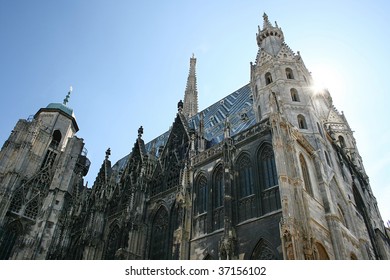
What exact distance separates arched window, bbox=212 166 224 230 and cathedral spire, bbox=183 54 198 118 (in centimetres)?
2720

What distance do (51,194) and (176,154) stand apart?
1568 cm

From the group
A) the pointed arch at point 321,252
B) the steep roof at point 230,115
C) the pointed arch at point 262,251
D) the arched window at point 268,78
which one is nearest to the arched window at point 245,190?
the pointed arch at point 262,251

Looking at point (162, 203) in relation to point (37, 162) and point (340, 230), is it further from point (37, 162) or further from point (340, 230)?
point (37, 162)

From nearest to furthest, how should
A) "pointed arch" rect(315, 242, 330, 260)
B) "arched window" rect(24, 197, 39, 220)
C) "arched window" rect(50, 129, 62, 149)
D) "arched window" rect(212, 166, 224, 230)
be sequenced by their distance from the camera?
"pointed arch" rect(315, 242, 330, 260) → "arched window" rect(212, 166, 224, 230) → "arched window" rect(24, 197, 39, 220) → "arched window" rect(50, 129, 62, 149)

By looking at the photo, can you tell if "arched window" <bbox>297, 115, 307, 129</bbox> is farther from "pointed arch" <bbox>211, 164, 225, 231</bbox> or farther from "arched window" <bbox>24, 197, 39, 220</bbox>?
"arched window" <bbox>24, 197, 39, 220</bbox>

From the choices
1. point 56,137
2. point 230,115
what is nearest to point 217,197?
point 230,115

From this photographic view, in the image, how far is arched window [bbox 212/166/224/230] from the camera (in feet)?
58.1

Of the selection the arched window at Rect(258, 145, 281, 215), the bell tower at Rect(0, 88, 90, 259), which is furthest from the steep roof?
the bell tower at Rect(0, 88, 90, 259)

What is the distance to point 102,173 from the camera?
1321 inches

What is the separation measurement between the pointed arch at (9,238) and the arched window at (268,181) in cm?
2339

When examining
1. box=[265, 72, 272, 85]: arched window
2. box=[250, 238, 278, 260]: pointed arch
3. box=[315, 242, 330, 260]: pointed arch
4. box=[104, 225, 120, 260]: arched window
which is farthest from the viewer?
box=[265, 72, 272, 85]: arched window

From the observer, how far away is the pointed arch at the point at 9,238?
2870cm

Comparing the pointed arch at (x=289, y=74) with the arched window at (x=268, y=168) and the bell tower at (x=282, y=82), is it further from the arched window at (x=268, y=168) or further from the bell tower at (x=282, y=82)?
the arched window at (x=268, y=168)

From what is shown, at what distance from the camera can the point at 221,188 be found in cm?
1892
